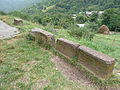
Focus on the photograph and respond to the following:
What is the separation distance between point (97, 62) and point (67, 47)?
1.06 meters

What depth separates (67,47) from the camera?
11.2 feet

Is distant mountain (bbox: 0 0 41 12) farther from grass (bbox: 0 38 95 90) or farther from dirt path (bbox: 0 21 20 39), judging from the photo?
grass (bbox: 0 38 95 90)

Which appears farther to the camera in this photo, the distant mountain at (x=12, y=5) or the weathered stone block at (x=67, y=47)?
the distant mountain at (x=12, y=5)

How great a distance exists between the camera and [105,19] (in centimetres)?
2458

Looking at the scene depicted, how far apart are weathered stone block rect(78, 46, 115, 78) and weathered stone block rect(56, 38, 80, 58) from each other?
19cm

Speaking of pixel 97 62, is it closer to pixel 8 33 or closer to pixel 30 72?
pixel 30 72

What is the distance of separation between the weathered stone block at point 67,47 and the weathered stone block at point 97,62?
0.19 meters

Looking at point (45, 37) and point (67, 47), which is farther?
point (45, 37)

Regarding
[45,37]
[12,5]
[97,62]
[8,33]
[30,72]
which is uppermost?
[12,5]

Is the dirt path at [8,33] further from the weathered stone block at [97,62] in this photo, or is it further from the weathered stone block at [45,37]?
the weathered stone block at [97,62]

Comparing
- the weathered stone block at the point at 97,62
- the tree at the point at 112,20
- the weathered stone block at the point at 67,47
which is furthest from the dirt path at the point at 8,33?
the tree at the point at 112,20

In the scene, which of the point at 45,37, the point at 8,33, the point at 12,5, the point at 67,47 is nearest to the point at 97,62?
the point at 67,47

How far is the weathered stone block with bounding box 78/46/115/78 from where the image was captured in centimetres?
244

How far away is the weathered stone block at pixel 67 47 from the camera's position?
3.18 m
